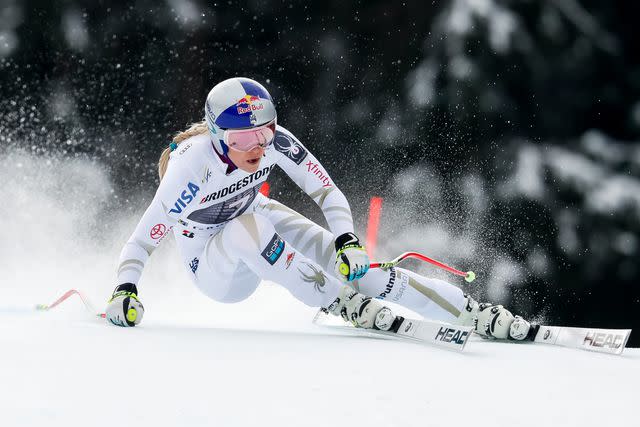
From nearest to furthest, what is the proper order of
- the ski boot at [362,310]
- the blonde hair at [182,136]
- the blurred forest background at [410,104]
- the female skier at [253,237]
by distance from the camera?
the female skier at [253,237] < the ski boot at [362,310] < the blonde hair at [182,136] < the blurred forest background at [410,104]

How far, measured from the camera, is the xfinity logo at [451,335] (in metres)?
2.19

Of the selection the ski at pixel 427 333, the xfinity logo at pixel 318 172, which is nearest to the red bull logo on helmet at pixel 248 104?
the xfinity logo at pixel 318 172

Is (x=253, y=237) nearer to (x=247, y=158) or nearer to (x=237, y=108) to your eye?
(x=247, y=158)

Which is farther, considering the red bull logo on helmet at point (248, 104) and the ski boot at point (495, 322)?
the ski boot at point (495, 322)

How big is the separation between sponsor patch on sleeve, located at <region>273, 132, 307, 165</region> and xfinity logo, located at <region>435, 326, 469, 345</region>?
3.19ft

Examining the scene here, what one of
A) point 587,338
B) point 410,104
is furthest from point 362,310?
point 410,104

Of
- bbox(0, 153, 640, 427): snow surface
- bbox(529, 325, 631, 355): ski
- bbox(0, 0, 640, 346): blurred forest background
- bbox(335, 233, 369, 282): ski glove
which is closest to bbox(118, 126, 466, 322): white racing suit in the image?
bbox(335, 233, 369, 282): ski glove

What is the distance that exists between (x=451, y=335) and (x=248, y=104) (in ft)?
3.70

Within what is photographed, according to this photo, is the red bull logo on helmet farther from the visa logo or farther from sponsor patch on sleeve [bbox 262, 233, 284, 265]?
sponsor patch on sleeve [bbox 262, 233, 284, 265]

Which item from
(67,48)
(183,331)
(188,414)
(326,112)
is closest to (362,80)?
(326,112)

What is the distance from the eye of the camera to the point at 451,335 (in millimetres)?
2248

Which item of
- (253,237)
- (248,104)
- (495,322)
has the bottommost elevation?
(253,237)

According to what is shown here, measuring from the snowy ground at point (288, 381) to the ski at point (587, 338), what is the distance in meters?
0.09

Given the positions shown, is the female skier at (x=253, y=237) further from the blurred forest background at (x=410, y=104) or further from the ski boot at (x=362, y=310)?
the blurred forest background at (x=410, y=104)
